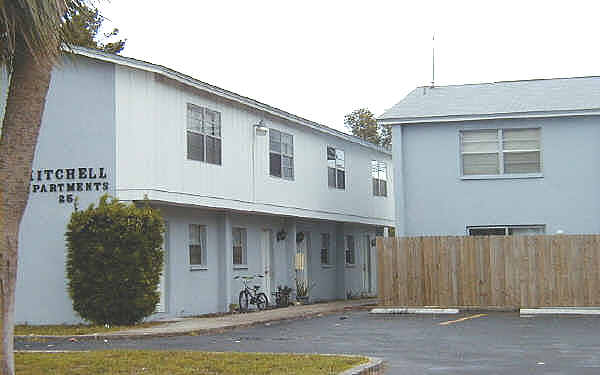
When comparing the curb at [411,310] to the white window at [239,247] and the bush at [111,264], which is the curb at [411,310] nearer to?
the white window at [239,247]

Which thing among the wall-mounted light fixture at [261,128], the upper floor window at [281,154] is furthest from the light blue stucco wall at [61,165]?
the upper floor window at [281,154]

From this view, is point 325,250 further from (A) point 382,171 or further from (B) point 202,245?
(B) point 202,245

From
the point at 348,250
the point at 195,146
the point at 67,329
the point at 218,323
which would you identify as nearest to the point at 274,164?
the point at 195,146

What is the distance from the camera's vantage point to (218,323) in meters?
20.8

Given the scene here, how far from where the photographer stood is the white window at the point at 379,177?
3802cm

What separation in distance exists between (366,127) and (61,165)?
1953 inches

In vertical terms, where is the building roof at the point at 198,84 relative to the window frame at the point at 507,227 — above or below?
above

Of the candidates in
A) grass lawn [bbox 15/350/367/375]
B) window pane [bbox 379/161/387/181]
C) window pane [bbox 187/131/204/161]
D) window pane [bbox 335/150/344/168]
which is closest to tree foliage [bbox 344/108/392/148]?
window pane [bbox 379/161/387/181]

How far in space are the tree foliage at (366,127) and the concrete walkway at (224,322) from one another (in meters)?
41.8

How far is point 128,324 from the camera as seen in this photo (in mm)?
20344

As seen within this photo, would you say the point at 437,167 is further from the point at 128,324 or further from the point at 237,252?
the point at 128,324

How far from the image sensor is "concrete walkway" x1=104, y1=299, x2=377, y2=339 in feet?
60.7

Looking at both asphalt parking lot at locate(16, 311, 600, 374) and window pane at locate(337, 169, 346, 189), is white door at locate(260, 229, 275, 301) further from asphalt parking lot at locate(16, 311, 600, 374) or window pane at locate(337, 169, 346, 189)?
asphalt parking lot at locate(16, 311, 600, 374)

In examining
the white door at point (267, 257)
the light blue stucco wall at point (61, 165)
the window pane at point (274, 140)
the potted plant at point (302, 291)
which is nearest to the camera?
the light blue stucco wall at point (61, 165)
